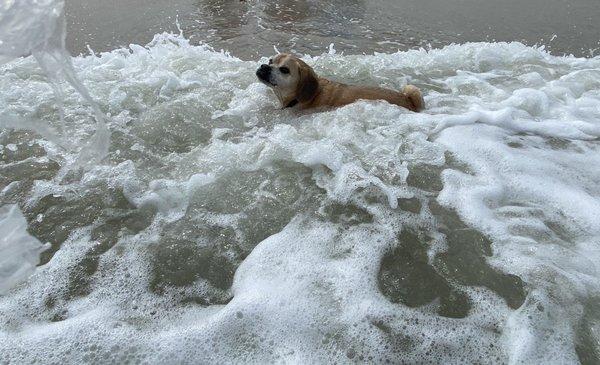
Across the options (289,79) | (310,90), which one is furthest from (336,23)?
(289,79)

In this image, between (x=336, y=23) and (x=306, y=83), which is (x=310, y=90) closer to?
(x=306, y=83)

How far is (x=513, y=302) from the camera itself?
2619 mm

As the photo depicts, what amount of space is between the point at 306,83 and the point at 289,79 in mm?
211

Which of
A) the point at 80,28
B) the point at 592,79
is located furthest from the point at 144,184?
the point at 592,79

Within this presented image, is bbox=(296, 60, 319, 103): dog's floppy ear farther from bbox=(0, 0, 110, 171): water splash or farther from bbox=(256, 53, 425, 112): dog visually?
bbox=(0, 0, 110, 171): water splash

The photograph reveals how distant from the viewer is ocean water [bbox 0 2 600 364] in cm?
242

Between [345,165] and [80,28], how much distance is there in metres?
5.39

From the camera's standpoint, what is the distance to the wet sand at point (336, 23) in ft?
22.7

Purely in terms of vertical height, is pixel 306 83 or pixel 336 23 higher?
pixel 306 83

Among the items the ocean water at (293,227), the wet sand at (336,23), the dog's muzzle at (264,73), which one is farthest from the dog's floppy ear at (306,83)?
the wet sand at (336,23)

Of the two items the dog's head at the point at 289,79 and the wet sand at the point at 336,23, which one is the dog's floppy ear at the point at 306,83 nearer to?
the dog's head at the point at 289,79

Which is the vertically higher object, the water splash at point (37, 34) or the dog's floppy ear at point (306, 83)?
the water splash at point (37, 34)

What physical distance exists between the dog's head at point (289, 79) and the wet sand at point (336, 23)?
5.61 ft

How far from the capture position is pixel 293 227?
10.4 ft
